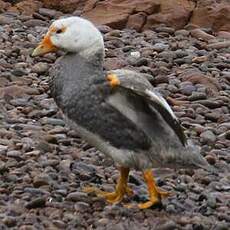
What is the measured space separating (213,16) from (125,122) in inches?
209

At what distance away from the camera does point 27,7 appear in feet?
36.7

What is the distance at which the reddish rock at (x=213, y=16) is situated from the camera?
35.7 ft

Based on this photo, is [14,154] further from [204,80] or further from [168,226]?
[204,80]

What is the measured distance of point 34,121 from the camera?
762cm

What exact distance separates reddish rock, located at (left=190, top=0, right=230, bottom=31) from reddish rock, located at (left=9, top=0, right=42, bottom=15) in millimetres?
1796

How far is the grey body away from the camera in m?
5.77

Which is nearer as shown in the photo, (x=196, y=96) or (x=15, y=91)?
(x=15, y=91)

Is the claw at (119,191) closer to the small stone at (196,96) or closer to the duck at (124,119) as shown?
the duck at (124,119)

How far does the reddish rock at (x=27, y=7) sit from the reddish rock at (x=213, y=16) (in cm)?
180

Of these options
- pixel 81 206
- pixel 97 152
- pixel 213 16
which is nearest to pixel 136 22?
pixel 213 16

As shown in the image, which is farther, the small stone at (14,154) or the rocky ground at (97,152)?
the small stone at (14,154)

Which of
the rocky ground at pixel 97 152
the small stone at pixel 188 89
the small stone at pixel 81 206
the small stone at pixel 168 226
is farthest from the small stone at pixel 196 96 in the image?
the small stone at pixel 168 226

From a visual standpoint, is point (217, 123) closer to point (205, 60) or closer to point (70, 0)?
point (205, 60)

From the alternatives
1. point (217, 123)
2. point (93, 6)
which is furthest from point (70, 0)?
point (217, 123)
